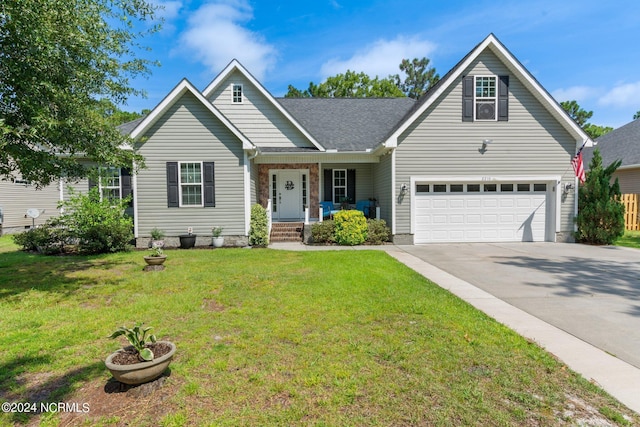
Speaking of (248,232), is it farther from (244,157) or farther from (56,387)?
(56,387)

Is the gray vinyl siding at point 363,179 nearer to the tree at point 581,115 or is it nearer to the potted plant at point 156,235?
the potted plant at point 156,235

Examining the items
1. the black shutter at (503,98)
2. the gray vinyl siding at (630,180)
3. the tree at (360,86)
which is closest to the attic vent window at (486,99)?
the black shutter at (503,98)

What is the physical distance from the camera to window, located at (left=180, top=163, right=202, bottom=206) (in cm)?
1177

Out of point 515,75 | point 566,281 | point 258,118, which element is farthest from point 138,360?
point 515,75

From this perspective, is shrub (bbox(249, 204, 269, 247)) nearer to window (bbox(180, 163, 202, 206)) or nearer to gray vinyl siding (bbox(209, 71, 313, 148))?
window (bbox(180, 163, 202, 206))

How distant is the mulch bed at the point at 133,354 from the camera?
3073 mm

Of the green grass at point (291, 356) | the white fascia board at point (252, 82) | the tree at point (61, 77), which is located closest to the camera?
the green grass at point (291, 356)

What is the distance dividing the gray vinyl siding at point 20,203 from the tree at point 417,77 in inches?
1424

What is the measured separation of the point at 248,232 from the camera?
1202 cm

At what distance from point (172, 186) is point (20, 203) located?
43.9 feet

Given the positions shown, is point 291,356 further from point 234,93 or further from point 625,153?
point 625,153

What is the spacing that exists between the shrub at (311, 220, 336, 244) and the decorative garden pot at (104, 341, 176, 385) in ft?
30.9

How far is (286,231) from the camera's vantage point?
44.7 feet

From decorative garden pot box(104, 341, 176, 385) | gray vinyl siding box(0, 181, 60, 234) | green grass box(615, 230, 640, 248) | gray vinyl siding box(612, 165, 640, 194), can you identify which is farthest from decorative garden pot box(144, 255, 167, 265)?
gray vinyl siding box(612, 165, 640, 194)
